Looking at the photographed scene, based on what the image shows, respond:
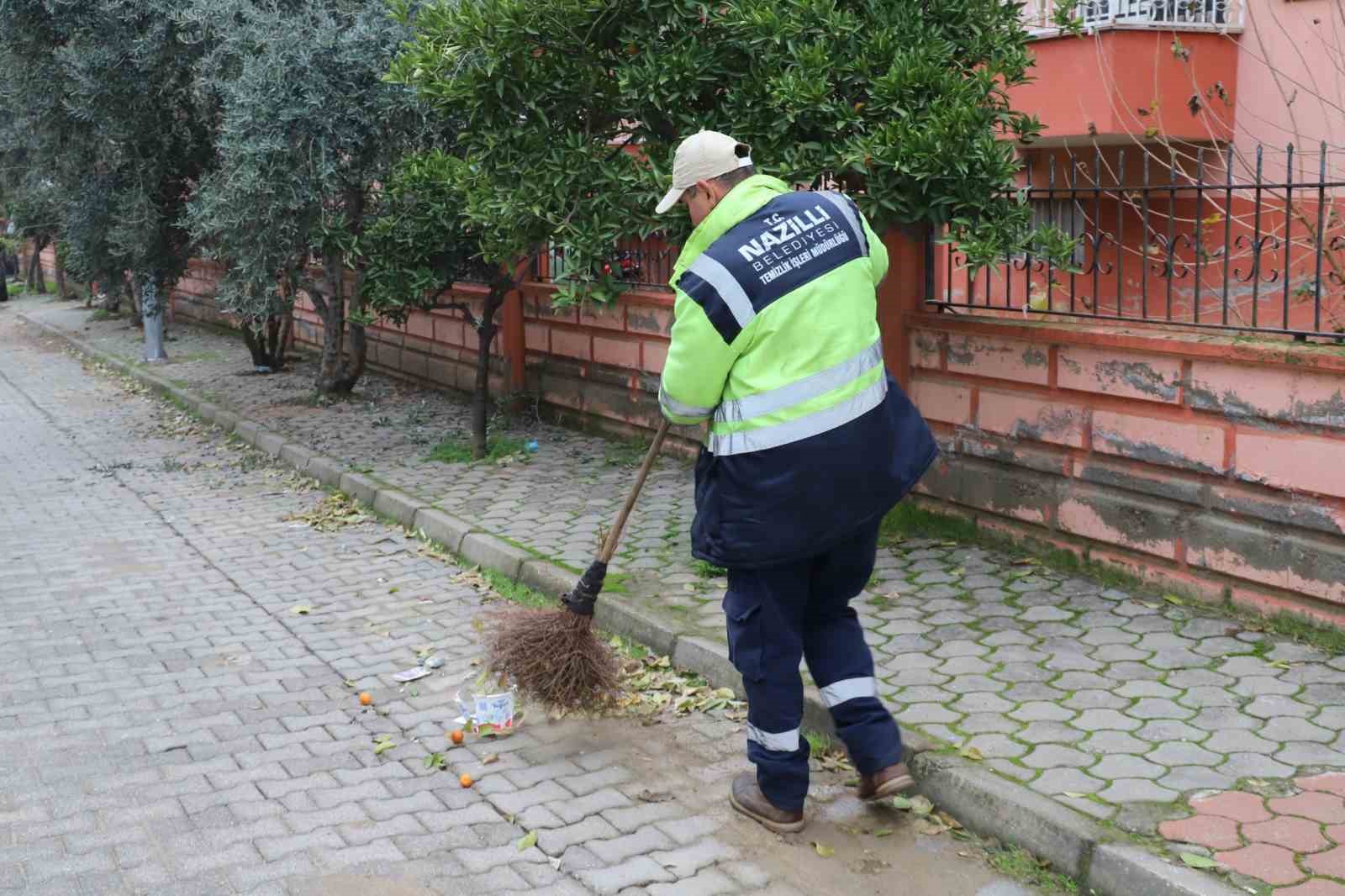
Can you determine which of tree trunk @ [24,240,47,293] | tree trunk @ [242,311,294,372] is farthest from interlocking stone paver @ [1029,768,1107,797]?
tree trunk @ [24,240,47,293]

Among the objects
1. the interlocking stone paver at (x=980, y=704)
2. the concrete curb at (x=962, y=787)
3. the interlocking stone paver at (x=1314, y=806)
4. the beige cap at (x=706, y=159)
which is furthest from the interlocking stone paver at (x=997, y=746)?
the beige cap at (x=706, y=159)

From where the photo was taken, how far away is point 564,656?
5113 millimetres

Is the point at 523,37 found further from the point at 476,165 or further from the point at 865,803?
the point at 865,803

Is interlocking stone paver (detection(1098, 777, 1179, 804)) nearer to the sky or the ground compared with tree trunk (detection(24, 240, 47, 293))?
nearer to the ground

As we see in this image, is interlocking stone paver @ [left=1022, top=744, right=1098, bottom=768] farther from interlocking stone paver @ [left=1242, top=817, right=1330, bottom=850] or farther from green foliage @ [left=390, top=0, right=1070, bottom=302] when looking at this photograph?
green foliage @ [left=390, top=0, right=1070, bottom=302]

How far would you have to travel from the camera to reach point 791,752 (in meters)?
4.24

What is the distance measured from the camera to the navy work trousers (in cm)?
421

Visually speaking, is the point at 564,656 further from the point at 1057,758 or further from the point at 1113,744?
the point at 1113,744

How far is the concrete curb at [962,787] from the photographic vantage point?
3736 mm

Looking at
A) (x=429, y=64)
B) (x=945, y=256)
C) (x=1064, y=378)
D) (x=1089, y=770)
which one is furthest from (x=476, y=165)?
(x=1089, y=770)

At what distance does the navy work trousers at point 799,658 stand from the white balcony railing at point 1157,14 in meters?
8.05

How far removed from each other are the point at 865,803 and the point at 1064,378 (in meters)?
2.78

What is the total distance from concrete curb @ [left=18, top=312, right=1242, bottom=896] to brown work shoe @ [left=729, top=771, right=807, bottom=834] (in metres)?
0.52

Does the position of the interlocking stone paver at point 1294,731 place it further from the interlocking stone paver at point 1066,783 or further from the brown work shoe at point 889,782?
the brown work shoe at point 889,782
